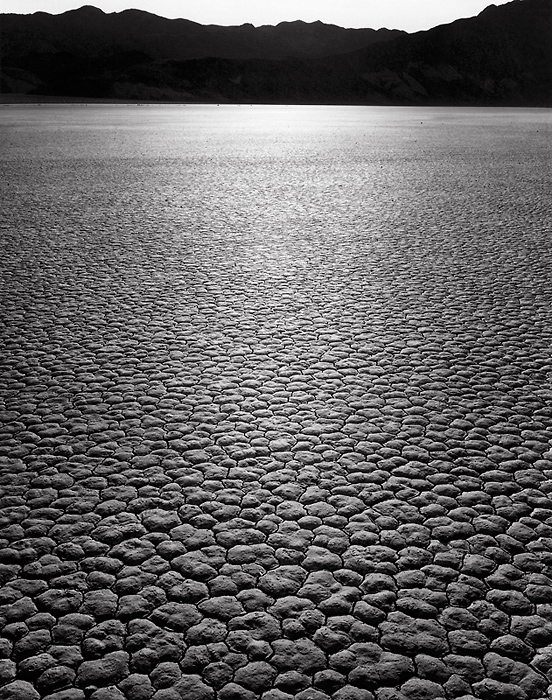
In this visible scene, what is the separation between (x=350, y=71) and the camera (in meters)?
123

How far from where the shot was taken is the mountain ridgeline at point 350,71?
109m

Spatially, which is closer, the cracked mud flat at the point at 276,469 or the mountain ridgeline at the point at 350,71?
the cracked mud flat at the point at 276,469

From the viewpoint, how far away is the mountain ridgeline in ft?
357

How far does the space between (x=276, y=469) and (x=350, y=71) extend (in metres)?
130

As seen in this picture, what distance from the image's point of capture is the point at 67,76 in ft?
380

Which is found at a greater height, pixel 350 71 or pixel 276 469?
pixel 350 71

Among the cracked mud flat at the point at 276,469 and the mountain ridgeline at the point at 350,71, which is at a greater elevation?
the mountain ridgeline at the point at 350,71

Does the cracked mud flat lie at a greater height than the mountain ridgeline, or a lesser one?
lesser

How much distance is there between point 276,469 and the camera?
3029 mm

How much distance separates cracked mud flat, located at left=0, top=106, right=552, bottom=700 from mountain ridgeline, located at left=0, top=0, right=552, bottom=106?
100479mm

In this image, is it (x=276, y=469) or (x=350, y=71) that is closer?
(x=276, y=469)

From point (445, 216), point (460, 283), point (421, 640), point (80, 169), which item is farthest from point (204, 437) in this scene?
point (80, 169)

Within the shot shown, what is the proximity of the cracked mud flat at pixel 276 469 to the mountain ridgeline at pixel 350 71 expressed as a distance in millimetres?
100479

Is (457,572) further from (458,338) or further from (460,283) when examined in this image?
(460,283)
